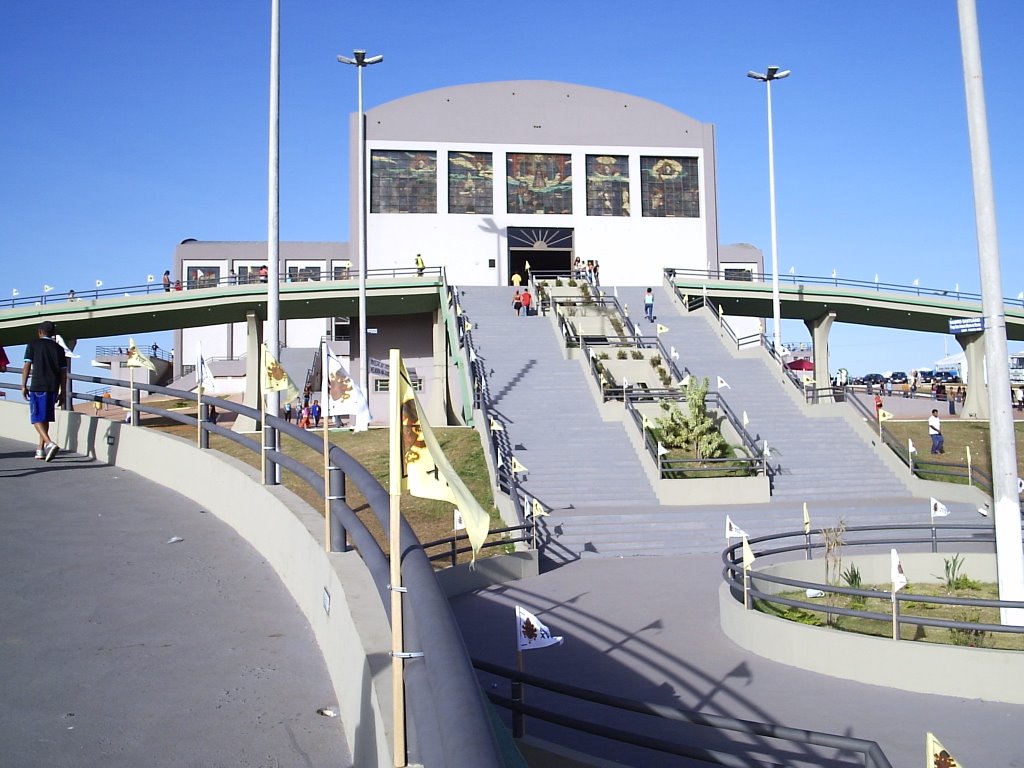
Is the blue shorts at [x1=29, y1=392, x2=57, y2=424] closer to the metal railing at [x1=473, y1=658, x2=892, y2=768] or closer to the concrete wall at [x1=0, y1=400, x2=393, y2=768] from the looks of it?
the concrete wall at [x1=0, y1=400, x2=393, y2=768]

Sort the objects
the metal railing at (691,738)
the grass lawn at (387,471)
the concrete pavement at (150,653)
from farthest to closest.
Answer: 1. the grass lawn at (387,471)
2. the metal railing at (691,738)
3. the concrete pavement at (150,653)

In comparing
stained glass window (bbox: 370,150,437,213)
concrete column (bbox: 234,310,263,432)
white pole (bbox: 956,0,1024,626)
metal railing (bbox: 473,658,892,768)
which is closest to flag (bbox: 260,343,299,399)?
metal railing (bbox: 473,658,892,768)

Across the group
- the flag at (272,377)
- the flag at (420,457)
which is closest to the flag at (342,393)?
the flag at (272,377)

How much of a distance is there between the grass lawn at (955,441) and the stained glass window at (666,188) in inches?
744

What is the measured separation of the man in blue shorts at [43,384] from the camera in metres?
11.4

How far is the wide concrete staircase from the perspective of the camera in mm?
21797

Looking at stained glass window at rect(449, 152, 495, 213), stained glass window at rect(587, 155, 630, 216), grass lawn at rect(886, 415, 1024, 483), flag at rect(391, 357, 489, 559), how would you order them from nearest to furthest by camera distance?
1. flag at rect(391, 357, 489, 559)
2. grass lawn at rect(886, 415, 1024, 483)
3. stained glass window at rect(449, 152, 495, 213)
4. stained glass window at rect(587, 155, 630, 216)

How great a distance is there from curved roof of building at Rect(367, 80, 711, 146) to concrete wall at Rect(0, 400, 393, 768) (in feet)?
128

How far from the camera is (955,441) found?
3198 centimetres

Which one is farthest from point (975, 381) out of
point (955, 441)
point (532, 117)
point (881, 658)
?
point (881, 658)

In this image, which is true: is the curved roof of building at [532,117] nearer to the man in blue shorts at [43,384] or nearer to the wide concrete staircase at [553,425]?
the wide concrete staircase at [553,425]

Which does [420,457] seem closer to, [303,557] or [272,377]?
[303,557]

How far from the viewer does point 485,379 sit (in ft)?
97.2

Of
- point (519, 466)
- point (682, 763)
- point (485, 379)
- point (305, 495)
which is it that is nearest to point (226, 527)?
point (682, 763)
